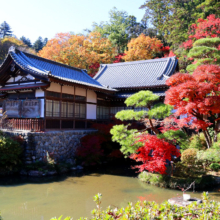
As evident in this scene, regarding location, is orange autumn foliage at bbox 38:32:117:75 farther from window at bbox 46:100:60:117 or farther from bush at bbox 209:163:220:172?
bush at bbox 209:163:220:172

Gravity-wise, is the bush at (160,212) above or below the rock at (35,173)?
above

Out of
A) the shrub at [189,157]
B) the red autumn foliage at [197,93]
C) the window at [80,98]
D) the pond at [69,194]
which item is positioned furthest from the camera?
the window at [80,98]

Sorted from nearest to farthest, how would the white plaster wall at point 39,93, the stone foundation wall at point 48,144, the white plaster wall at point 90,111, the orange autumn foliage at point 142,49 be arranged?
the stone foundation wall at point 48,144 < the white plaster wall at point 39,93 < the white plaster wall at point 90,111 < the orange autumn foliage at point 142,49

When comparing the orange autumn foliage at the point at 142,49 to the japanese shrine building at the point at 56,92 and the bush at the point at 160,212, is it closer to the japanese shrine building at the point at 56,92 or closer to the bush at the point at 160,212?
the japanese shrine building at the point at 56,92

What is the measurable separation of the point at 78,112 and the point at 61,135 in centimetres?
218

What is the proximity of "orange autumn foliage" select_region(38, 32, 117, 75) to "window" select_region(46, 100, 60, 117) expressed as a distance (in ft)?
49.5

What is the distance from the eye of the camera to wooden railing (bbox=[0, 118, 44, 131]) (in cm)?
1139

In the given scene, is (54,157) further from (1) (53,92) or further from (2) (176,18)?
(2) (176,18)

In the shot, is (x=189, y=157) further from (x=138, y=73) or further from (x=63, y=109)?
(x=138, y=73)

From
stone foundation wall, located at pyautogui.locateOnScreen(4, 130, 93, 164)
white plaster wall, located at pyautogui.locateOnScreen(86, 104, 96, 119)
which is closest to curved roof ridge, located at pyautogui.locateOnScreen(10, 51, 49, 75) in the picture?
stone foundation wall, located at pyautogui.locateOnScreen(4, 130, 93, 164)

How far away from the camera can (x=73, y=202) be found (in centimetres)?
723

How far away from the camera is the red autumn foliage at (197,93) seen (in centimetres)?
841

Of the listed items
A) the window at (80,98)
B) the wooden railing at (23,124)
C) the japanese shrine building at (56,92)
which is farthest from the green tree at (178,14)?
the wooden railing at (23,124)

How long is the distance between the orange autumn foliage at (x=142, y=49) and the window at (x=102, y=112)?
12.9m
